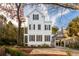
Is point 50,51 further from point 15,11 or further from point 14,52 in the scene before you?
point 15,11

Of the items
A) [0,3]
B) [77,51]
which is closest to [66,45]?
[77,51]

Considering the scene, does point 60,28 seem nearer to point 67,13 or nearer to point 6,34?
point 67,13

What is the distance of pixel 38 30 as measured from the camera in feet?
6.86

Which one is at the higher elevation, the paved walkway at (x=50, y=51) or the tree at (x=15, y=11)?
the tree at (x=15, y=11)

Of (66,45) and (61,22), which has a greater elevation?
(61,22)

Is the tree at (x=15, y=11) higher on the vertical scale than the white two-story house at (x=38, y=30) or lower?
higher

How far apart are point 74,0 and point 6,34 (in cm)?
53

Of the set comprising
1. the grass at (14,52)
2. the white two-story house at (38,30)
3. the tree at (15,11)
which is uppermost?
the tree at (15,11)

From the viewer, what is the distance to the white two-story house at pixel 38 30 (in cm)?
209

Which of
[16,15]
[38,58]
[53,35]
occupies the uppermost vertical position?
[16,15]

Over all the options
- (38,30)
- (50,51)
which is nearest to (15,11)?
(38,30)

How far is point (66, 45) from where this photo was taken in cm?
211

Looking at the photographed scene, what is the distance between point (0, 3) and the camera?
2082 mm

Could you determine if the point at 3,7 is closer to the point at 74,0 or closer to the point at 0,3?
the point at 0,3
